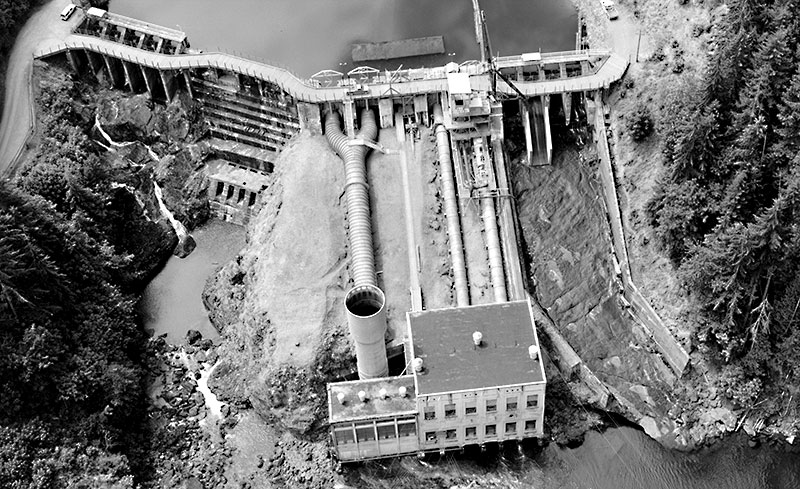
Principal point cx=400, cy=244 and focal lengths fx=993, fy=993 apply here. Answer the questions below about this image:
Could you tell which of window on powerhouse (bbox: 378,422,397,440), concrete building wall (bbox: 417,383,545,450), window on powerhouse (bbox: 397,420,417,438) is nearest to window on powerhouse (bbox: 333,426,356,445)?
window on powerhouse (bbox: 378,422,397,440)

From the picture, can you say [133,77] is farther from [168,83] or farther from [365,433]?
[365,433]

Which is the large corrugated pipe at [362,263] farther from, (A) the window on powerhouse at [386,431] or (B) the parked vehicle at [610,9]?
(B) the parked vehicle at [610,9]

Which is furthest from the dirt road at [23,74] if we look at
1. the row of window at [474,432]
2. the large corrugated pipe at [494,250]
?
the row of window at [474,432]

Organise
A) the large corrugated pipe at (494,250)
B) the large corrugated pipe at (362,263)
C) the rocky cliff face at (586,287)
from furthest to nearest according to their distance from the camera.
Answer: the large corrugated pipe at (494,250)
the rocky cliff face at (586,287)
the large corrugated pipe at (362,263)

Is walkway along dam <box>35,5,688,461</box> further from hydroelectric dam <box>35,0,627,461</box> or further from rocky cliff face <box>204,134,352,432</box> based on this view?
rocky cliff face <box>204,134,352,432</box>

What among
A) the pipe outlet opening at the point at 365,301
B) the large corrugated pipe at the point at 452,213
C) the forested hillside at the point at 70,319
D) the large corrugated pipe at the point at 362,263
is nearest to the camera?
the large corrugated pipe at the point at 362,263

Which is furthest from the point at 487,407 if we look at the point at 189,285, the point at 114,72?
the point at 114,72

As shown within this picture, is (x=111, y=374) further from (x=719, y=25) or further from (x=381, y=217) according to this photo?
(x=719, y=25)
